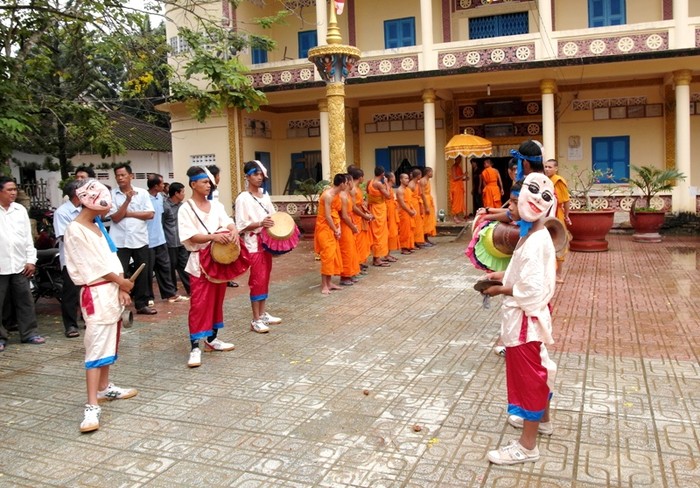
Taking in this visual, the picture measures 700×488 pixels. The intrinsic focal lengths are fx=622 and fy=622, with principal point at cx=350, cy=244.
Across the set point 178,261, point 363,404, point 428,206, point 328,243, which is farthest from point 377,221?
point 363,404

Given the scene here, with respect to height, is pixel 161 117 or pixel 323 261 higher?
pixel 161 117

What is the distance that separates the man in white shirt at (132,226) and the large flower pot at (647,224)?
1024cm

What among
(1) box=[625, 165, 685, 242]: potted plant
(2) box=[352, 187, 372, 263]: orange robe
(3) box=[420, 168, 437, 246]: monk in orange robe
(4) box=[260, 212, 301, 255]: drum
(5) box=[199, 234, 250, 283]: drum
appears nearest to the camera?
(5) box=[199, 234, 250, 283]: drum

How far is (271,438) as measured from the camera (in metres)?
3.81

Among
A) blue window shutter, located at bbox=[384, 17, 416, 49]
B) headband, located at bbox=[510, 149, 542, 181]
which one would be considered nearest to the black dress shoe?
headband, located at bbox=[510, 149, 542, 181]

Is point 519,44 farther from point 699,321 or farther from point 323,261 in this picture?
point 699,321

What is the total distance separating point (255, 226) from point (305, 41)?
14990 millimetres

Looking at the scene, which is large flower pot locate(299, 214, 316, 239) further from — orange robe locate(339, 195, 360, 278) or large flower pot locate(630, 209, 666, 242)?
large flower pot locate(630, 209, 666, 242)

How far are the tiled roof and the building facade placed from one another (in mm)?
7424

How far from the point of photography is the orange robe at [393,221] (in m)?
11.8

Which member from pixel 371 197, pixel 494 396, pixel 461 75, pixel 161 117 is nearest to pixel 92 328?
pixel 494 396

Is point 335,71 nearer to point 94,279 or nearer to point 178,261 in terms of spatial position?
point 178,261

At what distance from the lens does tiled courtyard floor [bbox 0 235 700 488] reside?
3371 mm

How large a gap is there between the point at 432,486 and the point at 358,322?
12.1 ft
